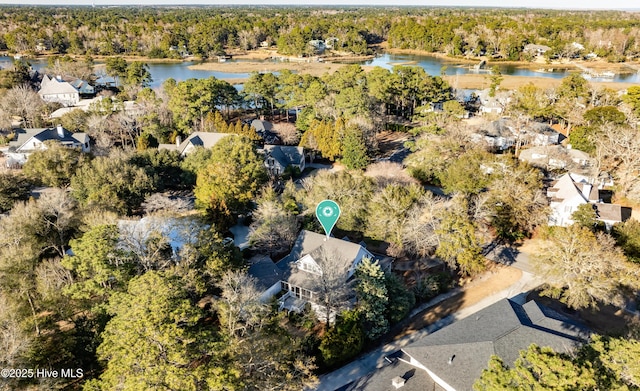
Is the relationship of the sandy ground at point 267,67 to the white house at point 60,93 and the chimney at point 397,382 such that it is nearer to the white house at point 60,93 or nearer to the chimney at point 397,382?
the white house at point 60,93

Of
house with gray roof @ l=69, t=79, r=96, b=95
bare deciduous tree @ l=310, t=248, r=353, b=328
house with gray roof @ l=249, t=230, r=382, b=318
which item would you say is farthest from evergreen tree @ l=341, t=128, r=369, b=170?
house with gray roof @ l=69, t=79, r=96, b=95

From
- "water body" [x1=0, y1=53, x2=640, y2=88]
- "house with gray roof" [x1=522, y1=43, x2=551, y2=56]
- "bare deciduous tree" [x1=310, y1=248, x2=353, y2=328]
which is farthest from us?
"house with gray roof" [x1=522, y1=43, x2=551, y2=56]

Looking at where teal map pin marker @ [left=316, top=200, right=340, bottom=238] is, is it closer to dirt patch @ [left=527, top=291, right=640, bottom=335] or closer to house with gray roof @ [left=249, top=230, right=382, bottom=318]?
house with gray roof @ [left=249, top=230, right=382, bottom=318]

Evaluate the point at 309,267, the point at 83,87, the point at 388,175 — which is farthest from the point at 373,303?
the point at 83,87

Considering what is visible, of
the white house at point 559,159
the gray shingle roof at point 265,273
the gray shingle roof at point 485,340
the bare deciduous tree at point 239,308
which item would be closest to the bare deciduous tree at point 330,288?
the gray shingle roof at point 265,273

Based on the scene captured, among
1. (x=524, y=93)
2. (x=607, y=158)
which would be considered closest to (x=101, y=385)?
(x=607, y=158)

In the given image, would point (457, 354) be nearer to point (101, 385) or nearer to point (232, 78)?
point (101, 385)

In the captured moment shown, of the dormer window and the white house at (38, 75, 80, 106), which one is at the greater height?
the white house at (38, 75, 80, 106)
